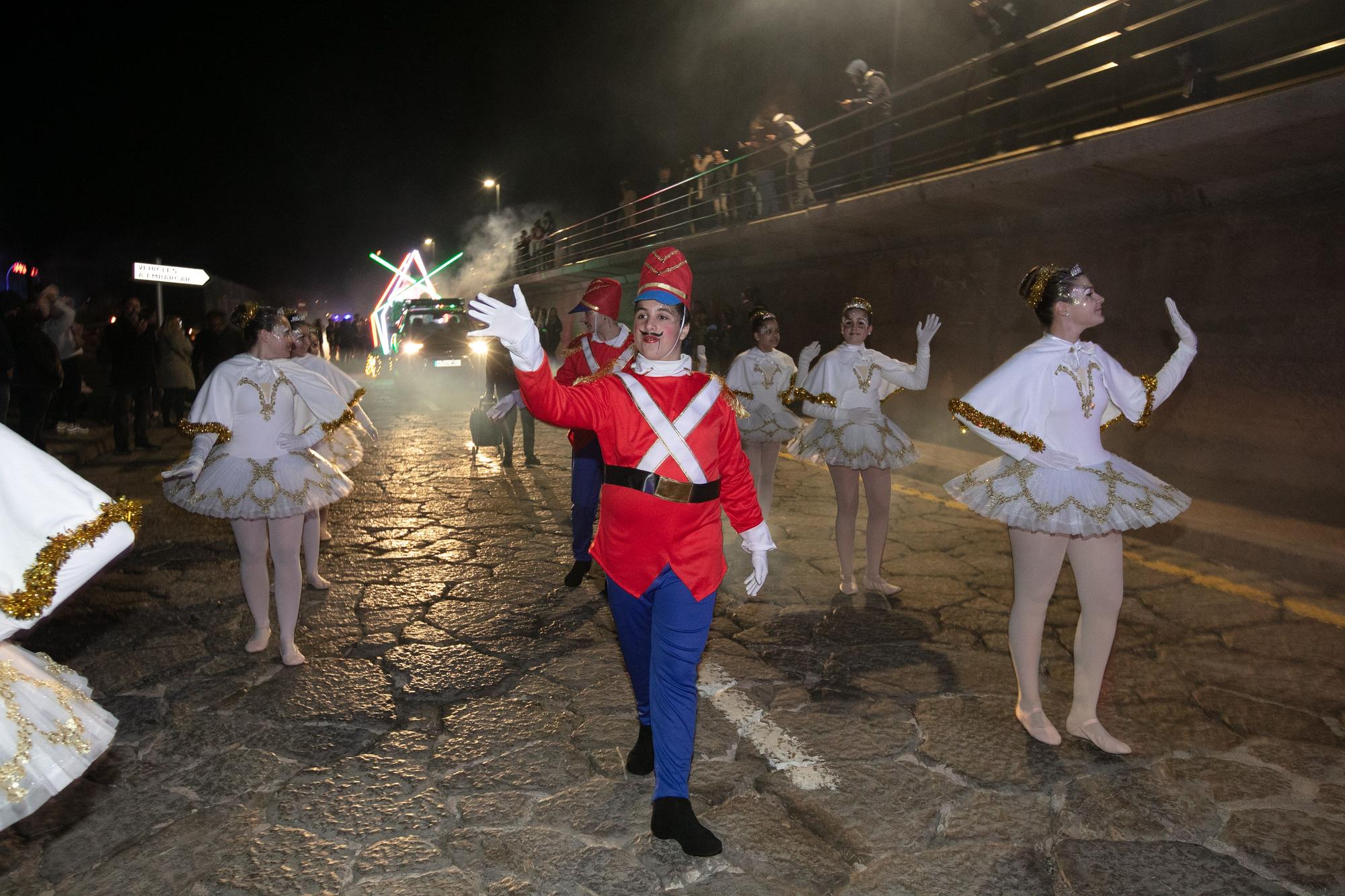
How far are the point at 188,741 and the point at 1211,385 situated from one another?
949 centimetres

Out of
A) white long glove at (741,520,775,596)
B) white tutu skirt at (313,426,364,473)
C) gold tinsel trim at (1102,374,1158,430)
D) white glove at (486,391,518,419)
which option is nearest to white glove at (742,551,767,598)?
white long glove at (741,520,775,596)

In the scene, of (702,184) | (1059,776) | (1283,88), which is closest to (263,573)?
(1059,776)

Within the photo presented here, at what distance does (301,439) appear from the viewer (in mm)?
4840

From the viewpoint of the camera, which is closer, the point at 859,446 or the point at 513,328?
the point at 513,328

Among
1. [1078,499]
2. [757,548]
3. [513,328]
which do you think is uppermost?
[513,328]

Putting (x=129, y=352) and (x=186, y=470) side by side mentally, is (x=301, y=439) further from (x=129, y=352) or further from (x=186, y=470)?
(x=129, y=352)

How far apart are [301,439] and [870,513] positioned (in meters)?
3.64

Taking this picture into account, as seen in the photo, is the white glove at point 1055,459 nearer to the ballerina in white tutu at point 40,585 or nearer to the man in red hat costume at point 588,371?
the man in red hat costume at point 588,371

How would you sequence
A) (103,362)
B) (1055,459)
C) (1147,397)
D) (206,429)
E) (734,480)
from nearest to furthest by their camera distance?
(734,480), (1055,459), (1147,397), (206,429), (103,362)

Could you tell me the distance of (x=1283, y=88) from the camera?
6.75m

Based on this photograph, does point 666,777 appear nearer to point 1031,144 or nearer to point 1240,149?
point 1240,149

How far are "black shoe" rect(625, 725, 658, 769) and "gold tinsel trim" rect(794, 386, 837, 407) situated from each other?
3.10 m

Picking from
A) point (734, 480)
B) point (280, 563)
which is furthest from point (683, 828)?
point (280, 563)

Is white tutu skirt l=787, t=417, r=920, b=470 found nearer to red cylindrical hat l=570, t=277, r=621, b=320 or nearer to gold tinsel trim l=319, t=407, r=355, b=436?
red cylindrical hat l=570, t=277, r=621, b=320
